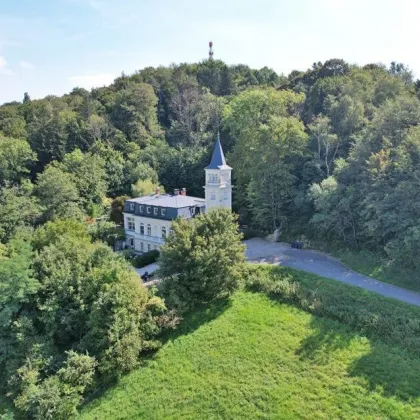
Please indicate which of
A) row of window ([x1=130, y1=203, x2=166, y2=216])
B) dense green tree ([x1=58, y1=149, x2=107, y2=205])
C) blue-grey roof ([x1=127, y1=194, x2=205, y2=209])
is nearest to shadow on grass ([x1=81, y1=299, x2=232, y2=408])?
blue-grey roof ([x1=127, y1=194, x2=205, y2=209])

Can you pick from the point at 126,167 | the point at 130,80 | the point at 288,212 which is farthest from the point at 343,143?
the point at 130,80

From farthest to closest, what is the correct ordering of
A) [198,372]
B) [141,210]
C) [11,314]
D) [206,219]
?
1. [141,210]
2. [206,219]
3. [11,314]
4. [198,372]

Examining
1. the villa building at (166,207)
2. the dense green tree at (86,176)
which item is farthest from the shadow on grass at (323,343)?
the dense green tree at (86,176)

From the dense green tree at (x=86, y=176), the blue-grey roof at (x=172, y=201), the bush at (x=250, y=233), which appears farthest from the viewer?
the dense green tree at (x=86, y=176)

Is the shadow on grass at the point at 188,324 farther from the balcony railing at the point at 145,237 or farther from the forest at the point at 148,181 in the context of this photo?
the balcony railing at the point at 145,237

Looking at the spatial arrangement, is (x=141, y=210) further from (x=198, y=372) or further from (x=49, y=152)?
(x=49, y=152)

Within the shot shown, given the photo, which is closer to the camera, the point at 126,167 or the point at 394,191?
the point at 394,191
